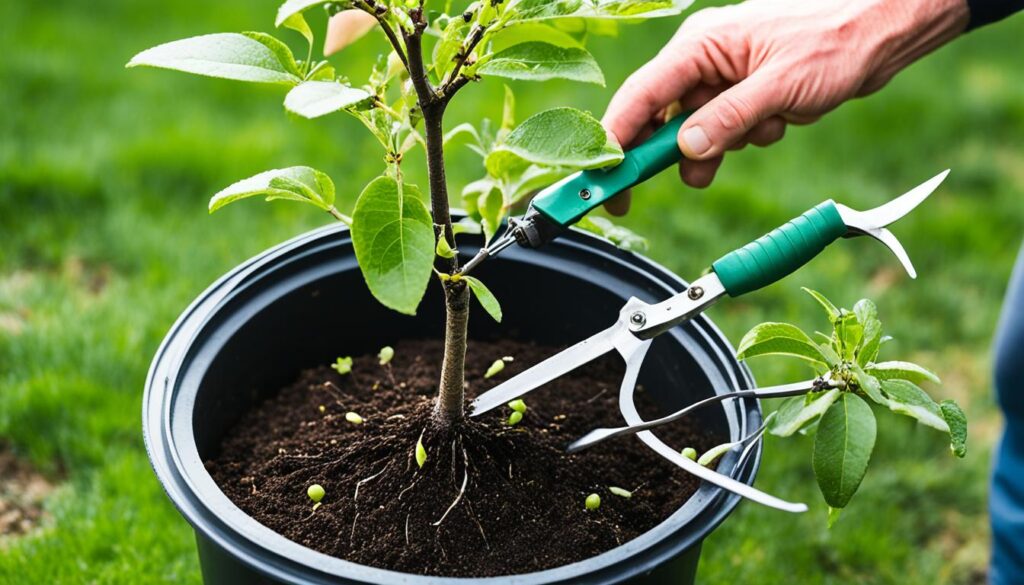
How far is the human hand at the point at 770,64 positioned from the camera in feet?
4.75

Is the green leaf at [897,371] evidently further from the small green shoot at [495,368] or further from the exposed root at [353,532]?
the exposed root at [353,532]

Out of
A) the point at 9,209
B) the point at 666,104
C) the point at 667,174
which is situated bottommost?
the point at 667,174

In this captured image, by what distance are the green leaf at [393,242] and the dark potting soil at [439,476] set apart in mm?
372

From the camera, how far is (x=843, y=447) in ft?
3.66

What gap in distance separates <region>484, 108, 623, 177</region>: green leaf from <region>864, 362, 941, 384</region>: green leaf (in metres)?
0.39

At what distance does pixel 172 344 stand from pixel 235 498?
219mm

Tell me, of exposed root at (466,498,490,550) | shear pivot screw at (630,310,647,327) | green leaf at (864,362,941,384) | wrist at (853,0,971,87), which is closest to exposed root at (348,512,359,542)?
exposed root at (466,498,490,550)

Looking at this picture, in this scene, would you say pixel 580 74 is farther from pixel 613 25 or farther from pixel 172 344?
pixel 172 344

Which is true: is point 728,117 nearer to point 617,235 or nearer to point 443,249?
point 617,235

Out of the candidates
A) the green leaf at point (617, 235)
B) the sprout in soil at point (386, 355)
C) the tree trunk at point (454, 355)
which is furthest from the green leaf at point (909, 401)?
the sprout in soil at point (386, 355)

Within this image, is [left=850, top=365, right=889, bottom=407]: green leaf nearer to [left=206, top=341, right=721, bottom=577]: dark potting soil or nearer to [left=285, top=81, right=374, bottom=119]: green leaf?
[left=206, top=341, right=721, bottom=577]: dark potting soil

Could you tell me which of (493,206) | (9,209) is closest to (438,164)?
(493,206)

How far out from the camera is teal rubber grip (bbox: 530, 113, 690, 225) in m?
1.25

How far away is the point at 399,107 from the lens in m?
1.27
